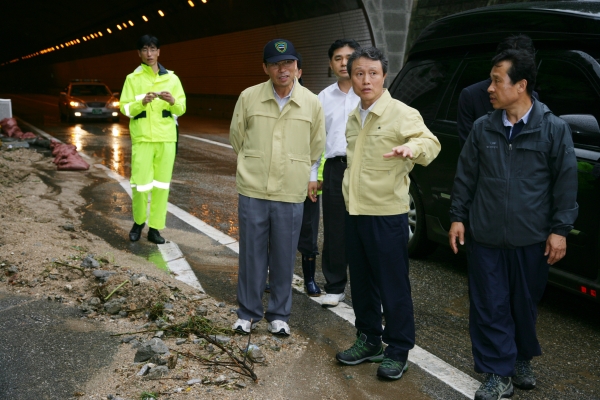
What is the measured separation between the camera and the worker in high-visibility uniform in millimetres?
7180

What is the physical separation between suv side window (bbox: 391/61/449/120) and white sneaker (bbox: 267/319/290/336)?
2577 mm

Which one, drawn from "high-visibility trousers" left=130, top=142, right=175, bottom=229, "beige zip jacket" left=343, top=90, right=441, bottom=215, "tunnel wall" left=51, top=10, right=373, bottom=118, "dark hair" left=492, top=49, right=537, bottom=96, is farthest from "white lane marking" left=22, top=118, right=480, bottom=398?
"tunnel wall" left=51, top=10, right=373, bottom=118

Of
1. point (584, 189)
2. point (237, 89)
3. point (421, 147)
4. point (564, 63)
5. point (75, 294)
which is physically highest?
point (564, 63)

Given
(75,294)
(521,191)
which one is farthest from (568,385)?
(75,294)

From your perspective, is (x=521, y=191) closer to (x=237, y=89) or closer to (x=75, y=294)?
(x=75, y=294)

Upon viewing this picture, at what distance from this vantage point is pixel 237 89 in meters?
30.8

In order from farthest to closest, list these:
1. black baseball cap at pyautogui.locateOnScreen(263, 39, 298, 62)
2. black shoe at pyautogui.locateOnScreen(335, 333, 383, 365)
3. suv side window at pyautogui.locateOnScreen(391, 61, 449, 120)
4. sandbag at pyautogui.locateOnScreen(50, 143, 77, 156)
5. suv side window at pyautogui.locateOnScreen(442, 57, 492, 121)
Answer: sandbag at pyautogui.locateOnScreen(50, 143, 77, 156)
suv side window at pyautogui.locateOnScreen(391, 61, 449, 120)
suv side window at pyautogui.locateOnScreen(442, 57, 492, 121)
black baseball cap at pyautogui.locateOnScreen(263, 39, 298, 62)
black shoe at pyautogui.locateOnScreen(335, 333, 383, 365)

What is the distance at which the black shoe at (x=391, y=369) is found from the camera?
4.12 metres

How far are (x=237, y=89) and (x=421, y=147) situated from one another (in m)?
27.5

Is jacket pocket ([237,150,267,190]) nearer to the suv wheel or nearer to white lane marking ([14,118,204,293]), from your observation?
white lane marking ([14,118,204,293])

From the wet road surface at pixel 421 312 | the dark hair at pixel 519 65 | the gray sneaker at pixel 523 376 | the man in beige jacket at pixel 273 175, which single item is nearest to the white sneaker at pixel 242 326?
the man in beige jacket at pixel 273 175

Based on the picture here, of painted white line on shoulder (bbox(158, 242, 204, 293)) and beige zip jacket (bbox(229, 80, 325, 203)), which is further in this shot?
painted white line on shoulder (bbox(158, 242, 204, 293))

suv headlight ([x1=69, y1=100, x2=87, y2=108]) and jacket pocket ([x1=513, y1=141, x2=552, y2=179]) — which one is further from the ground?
jacket pocket ([x1=513, y1=141, x2=552, y2=179])

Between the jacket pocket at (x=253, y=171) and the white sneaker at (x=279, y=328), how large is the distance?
0.92m
